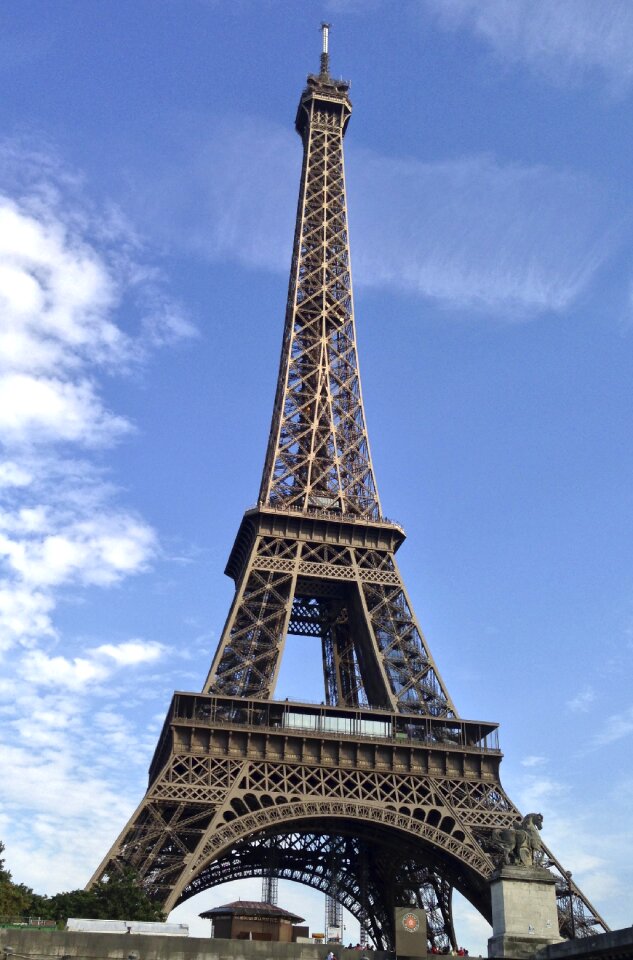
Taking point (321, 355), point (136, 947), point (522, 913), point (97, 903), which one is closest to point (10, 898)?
point (97, 903)

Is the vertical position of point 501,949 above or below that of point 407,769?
below

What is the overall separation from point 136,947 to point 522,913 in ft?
45.0

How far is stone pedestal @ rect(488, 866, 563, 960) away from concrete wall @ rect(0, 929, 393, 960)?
5984 millimetres

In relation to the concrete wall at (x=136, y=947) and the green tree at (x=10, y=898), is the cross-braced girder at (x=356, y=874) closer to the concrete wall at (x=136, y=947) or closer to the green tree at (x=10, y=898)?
the green tree at (x=10, y=898)

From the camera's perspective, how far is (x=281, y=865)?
7012 centimetres

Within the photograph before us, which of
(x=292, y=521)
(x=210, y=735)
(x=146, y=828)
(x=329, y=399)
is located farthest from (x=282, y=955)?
(x=329, y=399)

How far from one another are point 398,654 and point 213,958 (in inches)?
1204

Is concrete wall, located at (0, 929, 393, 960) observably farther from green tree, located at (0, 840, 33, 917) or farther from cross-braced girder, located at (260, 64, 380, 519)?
cross-braced girder, located at (260, 64, 380, 519)

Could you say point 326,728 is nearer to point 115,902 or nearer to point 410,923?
point 115,902

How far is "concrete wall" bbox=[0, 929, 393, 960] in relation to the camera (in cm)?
3659

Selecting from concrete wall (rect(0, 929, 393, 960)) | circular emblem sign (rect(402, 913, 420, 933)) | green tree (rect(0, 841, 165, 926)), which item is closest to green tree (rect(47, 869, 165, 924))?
green tree (rect(0, 841, 165, 926))

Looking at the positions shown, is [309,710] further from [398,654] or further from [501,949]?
[501,949]

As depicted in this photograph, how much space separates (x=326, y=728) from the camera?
2399 inches

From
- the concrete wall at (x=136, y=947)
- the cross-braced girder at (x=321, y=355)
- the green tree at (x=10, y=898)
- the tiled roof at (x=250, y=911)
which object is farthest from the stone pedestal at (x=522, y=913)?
the cross-braced girder at (x=321, y=355)
